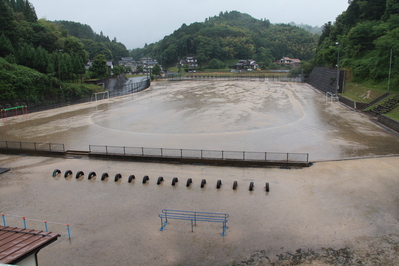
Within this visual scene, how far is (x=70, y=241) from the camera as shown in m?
9.87

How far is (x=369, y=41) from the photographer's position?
153ft

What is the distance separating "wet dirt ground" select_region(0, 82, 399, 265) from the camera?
9.12 meters

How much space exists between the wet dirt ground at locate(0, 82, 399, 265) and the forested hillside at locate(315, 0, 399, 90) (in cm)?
1523

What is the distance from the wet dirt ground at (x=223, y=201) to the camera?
29.9ft

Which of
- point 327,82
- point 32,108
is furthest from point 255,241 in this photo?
point 327,82

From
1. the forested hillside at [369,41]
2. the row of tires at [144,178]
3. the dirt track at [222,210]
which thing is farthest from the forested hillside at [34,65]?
the forested hillside at [369,41]

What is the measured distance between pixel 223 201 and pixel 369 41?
45.9m

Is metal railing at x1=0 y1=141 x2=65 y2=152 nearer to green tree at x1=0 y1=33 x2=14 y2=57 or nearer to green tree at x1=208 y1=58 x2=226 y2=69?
green tree at x1=0 y1=33 x2=14 y2=57

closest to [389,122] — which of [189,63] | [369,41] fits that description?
[369,41]

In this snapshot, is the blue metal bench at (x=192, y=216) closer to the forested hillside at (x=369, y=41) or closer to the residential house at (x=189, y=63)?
the forested hillside at (x=369, y=41)

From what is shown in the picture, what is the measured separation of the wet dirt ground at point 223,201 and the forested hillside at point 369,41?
50.0 feet

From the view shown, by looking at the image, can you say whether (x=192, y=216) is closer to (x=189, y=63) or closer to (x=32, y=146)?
(x=32, y=146)

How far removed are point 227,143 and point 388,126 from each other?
14.4m

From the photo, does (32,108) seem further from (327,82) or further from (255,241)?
(327,82)
